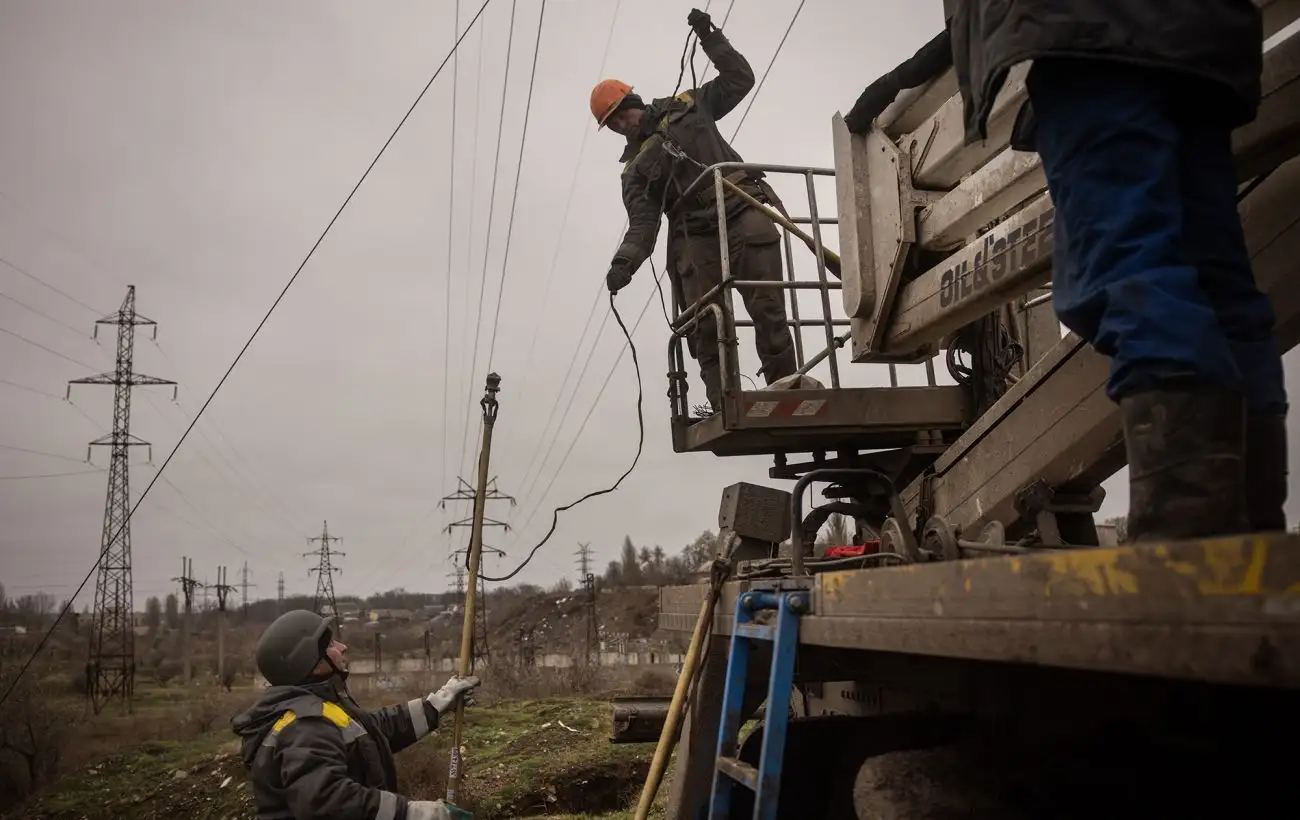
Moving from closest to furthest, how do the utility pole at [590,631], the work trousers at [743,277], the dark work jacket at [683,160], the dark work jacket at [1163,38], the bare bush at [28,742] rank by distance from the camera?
the dark work jacket at [1163,38], the work trousers at [743,277], the dark work jacket at [683,160], the bare bush at [28,742], the utility pole at [590,631]

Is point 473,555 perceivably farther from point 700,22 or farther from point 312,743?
point 700,22

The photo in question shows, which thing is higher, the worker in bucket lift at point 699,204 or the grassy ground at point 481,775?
the worker in bucket lift at point 699,204

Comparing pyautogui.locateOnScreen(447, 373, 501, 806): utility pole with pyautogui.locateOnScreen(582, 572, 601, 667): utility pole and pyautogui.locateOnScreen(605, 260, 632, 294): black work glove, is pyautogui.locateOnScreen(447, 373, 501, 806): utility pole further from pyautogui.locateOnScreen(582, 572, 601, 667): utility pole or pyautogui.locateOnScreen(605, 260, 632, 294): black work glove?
pyautogui.locateOnScreen(582, 572, 601, 667): utility pole

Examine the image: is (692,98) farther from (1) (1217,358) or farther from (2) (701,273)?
(1) (1217,358)

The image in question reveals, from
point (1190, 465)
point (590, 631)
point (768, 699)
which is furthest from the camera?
point (590, 631)

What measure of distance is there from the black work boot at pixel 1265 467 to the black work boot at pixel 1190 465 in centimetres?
43

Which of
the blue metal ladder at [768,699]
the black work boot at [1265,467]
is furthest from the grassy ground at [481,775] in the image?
the black work boot at [1265,467]

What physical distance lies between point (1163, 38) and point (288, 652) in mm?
3823

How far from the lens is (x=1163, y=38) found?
175cm

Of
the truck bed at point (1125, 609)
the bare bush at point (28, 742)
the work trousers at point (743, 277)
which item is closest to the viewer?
the truck bed at point (1125, 609)

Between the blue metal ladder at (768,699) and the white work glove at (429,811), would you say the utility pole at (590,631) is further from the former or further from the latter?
the blue metal ladder at (768,699)

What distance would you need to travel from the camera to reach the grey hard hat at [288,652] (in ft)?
13.3

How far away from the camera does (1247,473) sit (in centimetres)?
204

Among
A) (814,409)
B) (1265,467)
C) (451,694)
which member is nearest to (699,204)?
(814,409)
